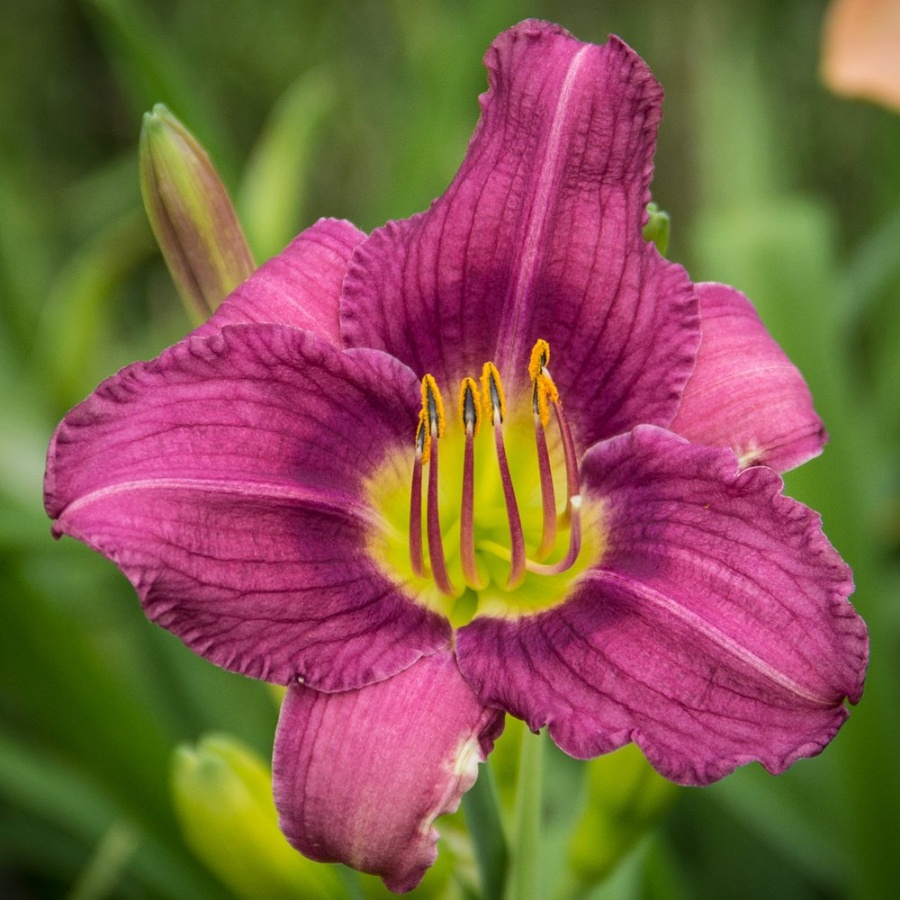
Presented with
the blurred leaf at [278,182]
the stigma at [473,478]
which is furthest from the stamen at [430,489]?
the blurred leaf at [278,182]

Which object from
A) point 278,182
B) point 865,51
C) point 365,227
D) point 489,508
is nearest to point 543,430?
point 489,508

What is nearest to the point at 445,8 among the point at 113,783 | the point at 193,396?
the point at 113,783

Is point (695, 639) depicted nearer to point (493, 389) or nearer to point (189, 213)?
point (493, 389)

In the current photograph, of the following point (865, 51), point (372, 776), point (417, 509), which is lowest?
point (372, 776)

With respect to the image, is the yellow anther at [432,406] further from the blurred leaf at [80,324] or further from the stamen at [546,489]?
the blurred leaf at [80,324]

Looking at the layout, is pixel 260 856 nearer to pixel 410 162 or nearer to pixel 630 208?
pixel 630 208
